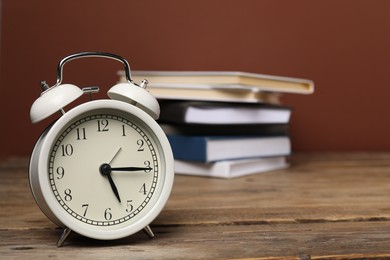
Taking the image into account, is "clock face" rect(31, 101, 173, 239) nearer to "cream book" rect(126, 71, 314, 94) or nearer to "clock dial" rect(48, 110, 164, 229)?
"clock dial" rect(48, 110, 164, 229)

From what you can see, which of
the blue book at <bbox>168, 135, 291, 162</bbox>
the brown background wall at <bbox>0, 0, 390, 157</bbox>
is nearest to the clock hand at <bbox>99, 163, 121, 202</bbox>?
the blue book at <bbox>168, 135, 291, 162</bbox>

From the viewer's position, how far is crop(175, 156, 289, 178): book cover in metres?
1.54

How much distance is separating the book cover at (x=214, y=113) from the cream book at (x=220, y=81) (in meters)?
0.05

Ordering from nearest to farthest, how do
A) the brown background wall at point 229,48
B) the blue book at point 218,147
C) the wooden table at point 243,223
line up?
1. the wooden table at point 243,223
2. the blue book at point 218,147
3. the brown background wall at point 229,48

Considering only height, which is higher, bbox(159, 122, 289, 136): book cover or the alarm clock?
the alarm clock

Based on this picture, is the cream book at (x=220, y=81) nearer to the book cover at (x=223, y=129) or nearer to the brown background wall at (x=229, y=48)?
the book cover at (x=223, y=129)

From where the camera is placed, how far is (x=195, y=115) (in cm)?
154

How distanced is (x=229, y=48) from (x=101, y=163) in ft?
3.96

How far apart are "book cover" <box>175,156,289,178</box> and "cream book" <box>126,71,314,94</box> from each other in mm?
189

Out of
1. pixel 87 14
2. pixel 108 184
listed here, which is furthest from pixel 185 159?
pixel 108 184

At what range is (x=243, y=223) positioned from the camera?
0.99 metres

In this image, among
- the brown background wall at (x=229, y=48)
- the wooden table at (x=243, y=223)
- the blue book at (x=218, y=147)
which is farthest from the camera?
the brown background wall at (x=229, y=48)

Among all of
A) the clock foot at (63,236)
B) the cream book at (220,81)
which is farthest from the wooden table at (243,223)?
the cream book at (220,81)

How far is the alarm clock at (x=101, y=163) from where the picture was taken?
82 centimetres
